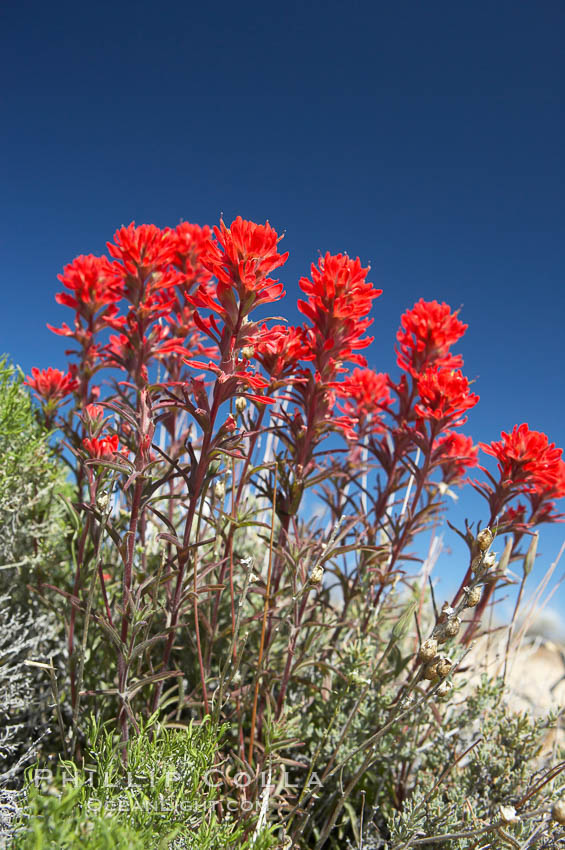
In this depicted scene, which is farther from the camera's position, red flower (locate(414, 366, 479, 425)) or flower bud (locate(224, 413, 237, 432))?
red flower (locate(414, 366, 479, 425))

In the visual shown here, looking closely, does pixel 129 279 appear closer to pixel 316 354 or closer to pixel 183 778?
pixel 316 354

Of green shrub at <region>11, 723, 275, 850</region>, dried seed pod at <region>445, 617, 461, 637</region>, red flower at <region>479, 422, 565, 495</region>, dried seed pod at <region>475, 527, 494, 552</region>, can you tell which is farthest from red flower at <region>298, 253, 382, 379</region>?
green shrub at <region>11, 723, 275, 850</region>

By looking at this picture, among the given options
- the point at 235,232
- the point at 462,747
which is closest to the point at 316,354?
the point at 235,232

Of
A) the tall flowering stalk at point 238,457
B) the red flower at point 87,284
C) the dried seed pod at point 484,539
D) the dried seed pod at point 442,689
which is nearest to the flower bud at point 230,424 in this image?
the tall flowering stalk at point 238,457

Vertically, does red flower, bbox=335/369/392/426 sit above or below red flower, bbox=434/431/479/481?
above

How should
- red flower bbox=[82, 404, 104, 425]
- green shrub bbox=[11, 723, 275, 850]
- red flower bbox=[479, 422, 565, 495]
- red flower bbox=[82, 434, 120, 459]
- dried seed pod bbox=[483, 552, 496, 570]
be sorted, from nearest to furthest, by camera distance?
green shrub bbox=[11, 723, 275, 850] < dried seed pod bbox=[483, 552, 496, 570] < red flower bbox=[82, 434, 120, 459] < red flower bbox=[82, 404, 104, 425] < red flower bbox=[479, 422, 565, 495]

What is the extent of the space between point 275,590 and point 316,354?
92cm

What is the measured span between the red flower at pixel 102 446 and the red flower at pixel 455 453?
1268 mm

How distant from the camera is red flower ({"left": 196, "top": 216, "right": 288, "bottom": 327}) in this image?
5.11 ft

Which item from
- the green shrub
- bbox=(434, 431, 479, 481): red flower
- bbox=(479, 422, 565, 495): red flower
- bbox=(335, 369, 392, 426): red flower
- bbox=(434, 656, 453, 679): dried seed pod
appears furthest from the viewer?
bbox=(335, 369, 392, 426): red flower

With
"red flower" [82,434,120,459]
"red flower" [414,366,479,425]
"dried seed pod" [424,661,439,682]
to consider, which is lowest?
"dried seed pod" [424,661,439,682]

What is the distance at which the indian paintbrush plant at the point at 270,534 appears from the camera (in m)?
1.58

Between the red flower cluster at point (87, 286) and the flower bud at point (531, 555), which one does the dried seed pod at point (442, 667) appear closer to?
the flower bud at point (531, 555)

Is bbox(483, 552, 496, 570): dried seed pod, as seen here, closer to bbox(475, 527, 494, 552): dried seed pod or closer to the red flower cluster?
bbox(475, 527, 494, 552): dried seed pod
